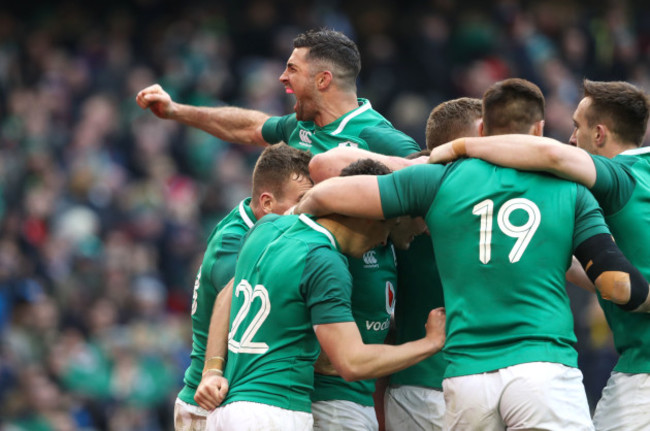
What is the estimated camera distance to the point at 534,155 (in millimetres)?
4520

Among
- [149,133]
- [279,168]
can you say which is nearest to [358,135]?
[279,168]

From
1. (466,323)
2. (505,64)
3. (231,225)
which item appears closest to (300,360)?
(466,323)

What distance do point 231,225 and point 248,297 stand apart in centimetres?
112

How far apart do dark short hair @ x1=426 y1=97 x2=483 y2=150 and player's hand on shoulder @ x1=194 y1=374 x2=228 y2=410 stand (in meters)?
1.74

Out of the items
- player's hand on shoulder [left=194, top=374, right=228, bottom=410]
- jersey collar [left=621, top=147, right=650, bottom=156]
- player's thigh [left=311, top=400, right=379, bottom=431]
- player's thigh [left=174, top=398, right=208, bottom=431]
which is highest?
→ jersey collar [left=621, top=147, right=650, bottom=156]

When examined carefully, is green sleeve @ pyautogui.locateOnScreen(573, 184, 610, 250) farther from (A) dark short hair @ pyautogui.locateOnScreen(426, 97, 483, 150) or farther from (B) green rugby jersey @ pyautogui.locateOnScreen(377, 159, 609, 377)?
(A) dark short hair @ pyautogui.locateOnScreen(426, 97, 483, 150)

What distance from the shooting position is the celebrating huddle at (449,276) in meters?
4.41

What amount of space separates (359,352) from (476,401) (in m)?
0.54

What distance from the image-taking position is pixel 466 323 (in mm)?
4461

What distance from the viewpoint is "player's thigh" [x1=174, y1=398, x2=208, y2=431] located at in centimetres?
574

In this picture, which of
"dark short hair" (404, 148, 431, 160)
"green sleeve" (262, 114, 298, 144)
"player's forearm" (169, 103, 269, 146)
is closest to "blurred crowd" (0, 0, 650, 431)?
"player's forearm" (169, 103, 269, 146)

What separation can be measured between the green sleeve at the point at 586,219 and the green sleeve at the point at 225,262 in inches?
76.6

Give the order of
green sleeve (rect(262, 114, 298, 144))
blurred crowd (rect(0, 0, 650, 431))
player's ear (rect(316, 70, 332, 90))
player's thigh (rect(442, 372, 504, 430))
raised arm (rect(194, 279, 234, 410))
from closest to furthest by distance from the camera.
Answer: player's thigh (rect(442, 372, 504, 430))
raised arm (rect(194, 279, 234, 410))
player's ear (rect(316, 70, 332, 90))
green sleeve (rect(262, 114, 298, 144))
blurred crowd (rect(0, 0, 650, 431))

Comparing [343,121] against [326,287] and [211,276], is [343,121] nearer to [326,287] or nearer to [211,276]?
[211,276]
